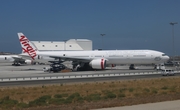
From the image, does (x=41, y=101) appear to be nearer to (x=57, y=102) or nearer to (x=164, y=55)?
(x=57, y=102)

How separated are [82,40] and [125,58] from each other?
7693 cm

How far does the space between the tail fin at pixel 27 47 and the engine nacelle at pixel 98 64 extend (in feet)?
52.4

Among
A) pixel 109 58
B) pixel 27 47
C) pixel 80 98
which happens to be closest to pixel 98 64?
pixel 109 58

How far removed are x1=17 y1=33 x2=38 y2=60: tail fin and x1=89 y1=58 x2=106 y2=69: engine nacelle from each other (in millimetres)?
15976

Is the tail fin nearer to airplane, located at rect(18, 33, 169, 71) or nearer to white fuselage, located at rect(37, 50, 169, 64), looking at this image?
airplane, located at rect(18, 33, 169, 71)

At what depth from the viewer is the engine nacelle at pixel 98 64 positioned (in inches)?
2328

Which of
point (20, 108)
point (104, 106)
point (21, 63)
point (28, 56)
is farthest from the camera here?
point (21, 63)

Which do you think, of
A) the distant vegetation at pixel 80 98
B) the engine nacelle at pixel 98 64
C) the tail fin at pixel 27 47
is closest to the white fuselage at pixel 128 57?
the engine nacelle at pixel 98 64

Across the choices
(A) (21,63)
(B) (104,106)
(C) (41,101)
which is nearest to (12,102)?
(C) (41,101)

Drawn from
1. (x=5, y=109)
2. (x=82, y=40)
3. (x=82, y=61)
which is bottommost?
(x=5, y=109)

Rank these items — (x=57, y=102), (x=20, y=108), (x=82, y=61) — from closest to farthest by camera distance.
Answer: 1. (x=20, y=108)
2. (x=57, y=102)
3. (x=82, y=61)

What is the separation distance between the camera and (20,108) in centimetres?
1571

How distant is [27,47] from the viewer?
70938mm

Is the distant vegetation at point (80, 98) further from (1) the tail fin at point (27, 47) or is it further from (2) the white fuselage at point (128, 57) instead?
(1) the tail fin at point (27, 47)
